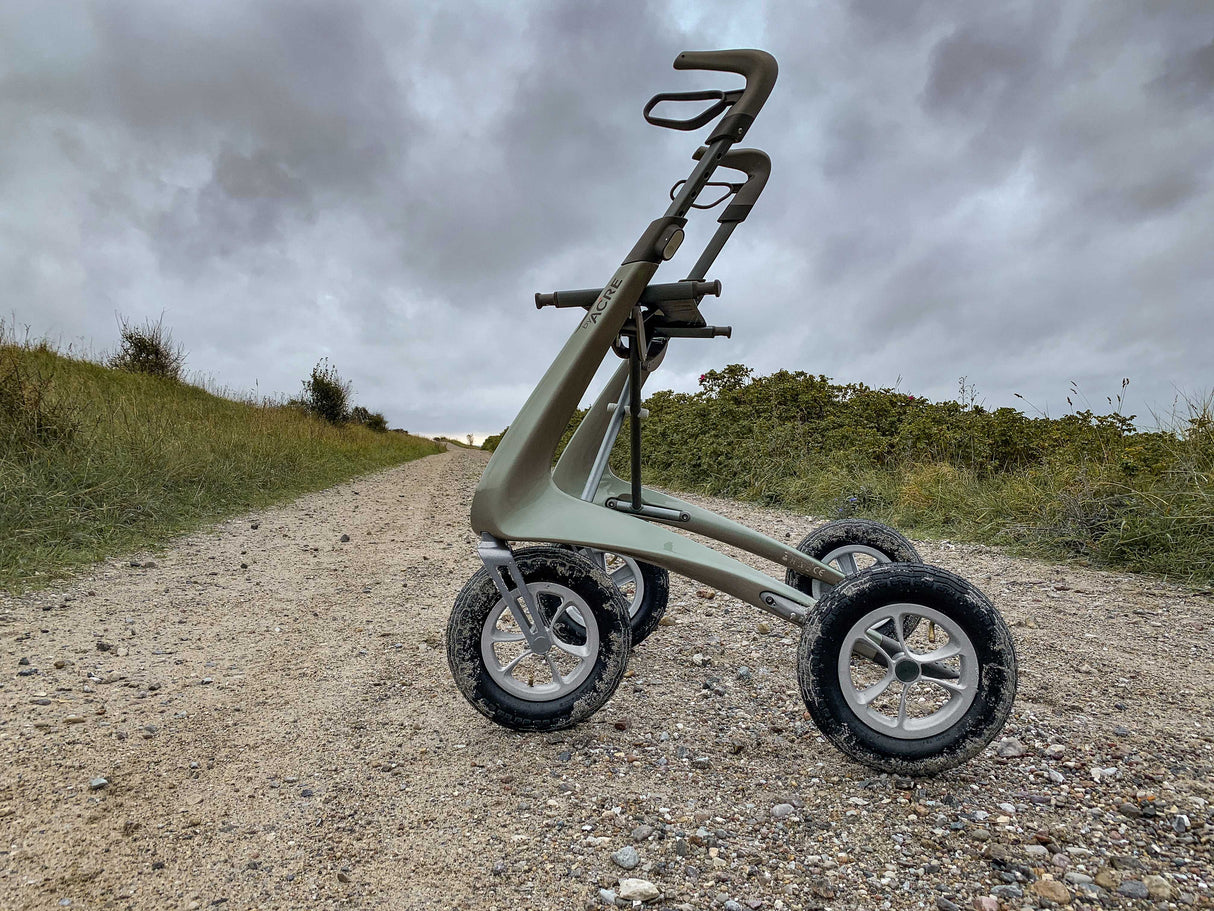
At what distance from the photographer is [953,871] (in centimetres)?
176

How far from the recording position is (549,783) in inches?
85.1

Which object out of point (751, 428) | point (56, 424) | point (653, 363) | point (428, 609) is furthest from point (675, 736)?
point (751, 428)

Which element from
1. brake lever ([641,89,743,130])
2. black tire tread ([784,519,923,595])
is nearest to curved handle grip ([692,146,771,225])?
brake lever ([641,89,743,130])

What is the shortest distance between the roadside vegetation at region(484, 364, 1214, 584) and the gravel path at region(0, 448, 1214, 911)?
64.3 inches

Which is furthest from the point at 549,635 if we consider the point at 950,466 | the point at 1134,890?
the point at 950,466

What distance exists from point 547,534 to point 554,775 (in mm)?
775

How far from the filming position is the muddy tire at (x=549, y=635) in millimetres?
2363

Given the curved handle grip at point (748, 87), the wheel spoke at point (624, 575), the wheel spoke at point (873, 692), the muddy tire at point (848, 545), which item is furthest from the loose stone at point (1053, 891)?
the curved handle grip at point (748, 87)

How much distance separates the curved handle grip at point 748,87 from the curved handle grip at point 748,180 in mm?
424

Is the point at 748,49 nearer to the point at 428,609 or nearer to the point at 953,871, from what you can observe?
the point at 953,871

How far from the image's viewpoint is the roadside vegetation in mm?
5004

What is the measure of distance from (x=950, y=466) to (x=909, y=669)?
614cm

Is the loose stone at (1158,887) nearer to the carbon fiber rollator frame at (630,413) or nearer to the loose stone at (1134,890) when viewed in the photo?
the loose stone at (1134,890)

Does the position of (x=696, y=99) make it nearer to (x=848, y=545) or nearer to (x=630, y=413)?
(x=630, y=413)
